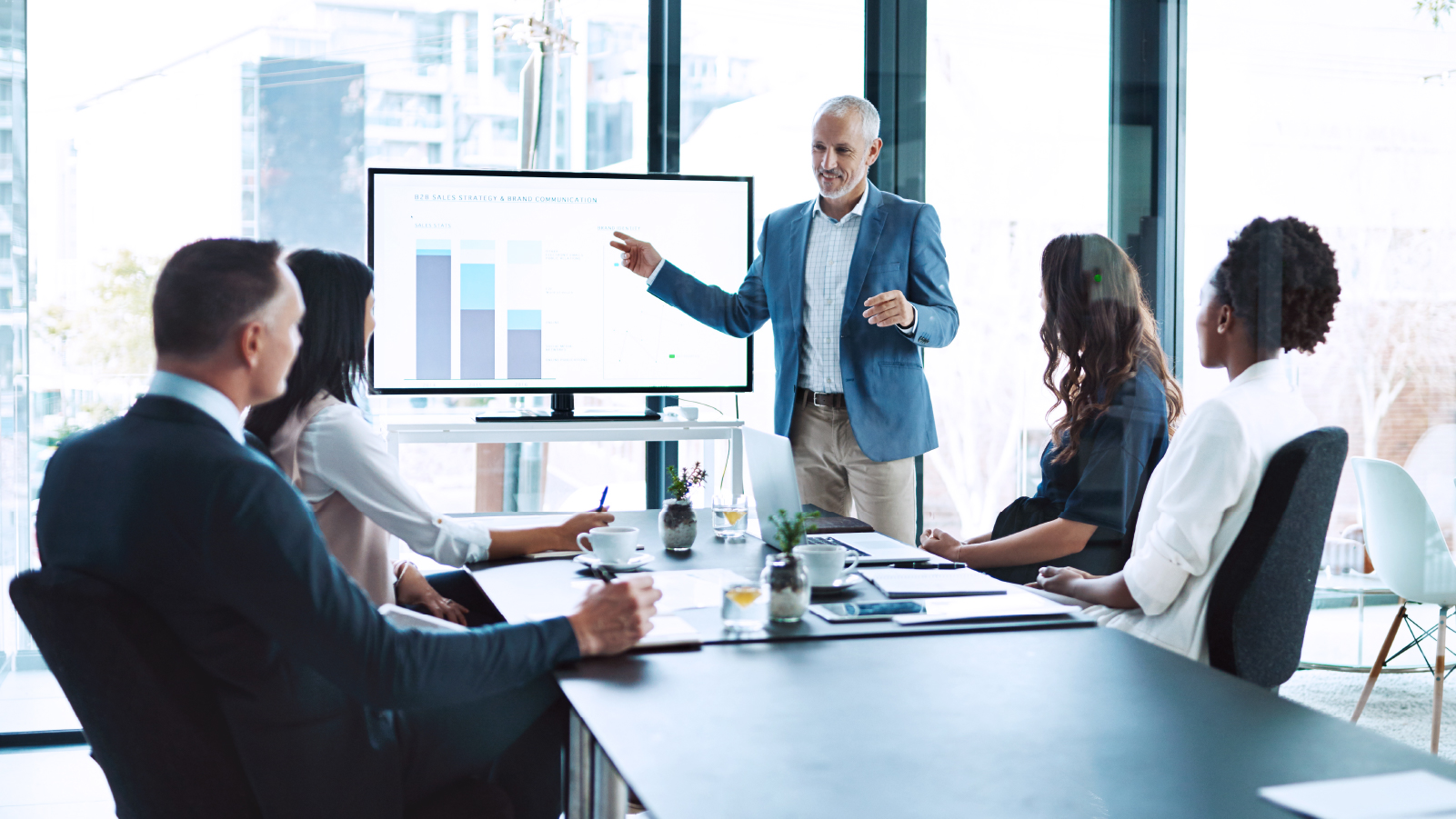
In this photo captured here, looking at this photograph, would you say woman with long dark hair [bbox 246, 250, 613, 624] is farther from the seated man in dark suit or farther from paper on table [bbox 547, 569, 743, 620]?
the seated man in dark suit

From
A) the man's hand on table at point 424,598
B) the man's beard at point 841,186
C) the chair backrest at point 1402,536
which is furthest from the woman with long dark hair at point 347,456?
the chair backrest at point 1402,536

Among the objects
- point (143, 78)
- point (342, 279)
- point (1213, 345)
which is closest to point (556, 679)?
point (342, 279)

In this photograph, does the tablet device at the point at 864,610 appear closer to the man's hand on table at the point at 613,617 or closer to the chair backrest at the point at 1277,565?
the man's hand on table at the point at 613,617

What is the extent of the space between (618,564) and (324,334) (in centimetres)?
71

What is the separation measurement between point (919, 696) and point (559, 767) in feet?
2.53

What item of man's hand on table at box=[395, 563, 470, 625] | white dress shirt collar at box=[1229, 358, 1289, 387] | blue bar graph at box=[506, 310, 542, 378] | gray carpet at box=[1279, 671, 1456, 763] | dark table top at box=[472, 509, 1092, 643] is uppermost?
blue bar graph at box=[506, 310, 542, 378]

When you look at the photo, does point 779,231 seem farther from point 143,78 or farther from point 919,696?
point 919,696

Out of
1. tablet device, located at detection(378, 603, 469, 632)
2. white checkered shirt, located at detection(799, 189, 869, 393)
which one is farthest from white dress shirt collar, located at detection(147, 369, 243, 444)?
white checkered shirt, located at detection(799, 189, 869, 393)

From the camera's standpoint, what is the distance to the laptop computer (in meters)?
2.15

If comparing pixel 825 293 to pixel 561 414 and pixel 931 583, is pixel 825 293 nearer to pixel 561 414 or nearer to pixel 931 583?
pixel 561 414

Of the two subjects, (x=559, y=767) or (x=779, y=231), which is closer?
(x=559, y=767)

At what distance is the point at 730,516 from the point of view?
2387 mm

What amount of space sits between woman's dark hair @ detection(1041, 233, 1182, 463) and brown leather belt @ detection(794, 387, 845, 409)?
82cm

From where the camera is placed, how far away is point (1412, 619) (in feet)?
8.55
